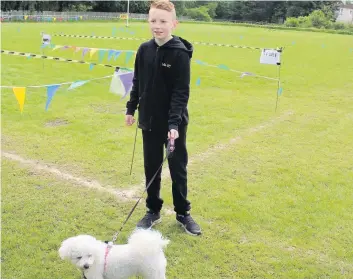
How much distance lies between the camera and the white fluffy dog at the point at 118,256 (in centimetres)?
227

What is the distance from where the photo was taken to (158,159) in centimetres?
331

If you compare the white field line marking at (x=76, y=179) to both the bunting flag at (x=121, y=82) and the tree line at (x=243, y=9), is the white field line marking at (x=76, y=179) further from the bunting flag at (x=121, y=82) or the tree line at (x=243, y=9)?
the tree line at (x=243, y=9)

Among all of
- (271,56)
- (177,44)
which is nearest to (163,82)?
(177,44)

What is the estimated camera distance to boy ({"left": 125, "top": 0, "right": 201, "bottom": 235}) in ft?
9.22

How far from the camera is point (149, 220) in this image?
11.8 feet

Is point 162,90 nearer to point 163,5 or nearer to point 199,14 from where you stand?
point 163,5

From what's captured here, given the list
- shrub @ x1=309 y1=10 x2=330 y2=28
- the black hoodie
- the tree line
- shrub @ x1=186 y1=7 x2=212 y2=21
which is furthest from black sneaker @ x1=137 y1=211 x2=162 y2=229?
shrub @ x1=186 y1=7 x2=212 y2=21

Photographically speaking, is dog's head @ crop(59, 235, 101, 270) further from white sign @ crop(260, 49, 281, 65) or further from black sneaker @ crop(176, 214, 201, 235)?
white sign @ crop(260, 49, 281, 65)

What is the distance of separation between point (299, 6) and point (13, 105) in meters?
82.0

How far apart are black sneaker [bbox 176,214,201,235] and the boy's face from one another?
5.57ft

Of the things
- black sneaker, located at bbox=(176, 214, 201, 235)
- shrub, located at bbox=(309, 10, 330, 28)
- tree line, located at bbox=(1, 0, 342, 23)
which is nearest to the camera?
black sneaker, located at bbox=(176, 214, 201, 235)

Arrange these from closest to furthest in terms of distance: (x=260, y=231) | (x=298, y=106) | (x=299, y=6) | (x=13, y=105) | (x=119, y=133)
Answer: (x=260, y=231) < (x=119, y=133) < (x=13, y=105) < (x=298, y=106) < (x=299, y=6)

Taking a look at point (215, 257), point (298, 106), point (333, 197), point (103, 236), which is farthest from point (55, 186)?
point (298, 106)

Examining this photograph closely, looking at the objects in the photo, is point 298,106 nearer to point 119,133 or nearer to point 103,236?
point 119,133
